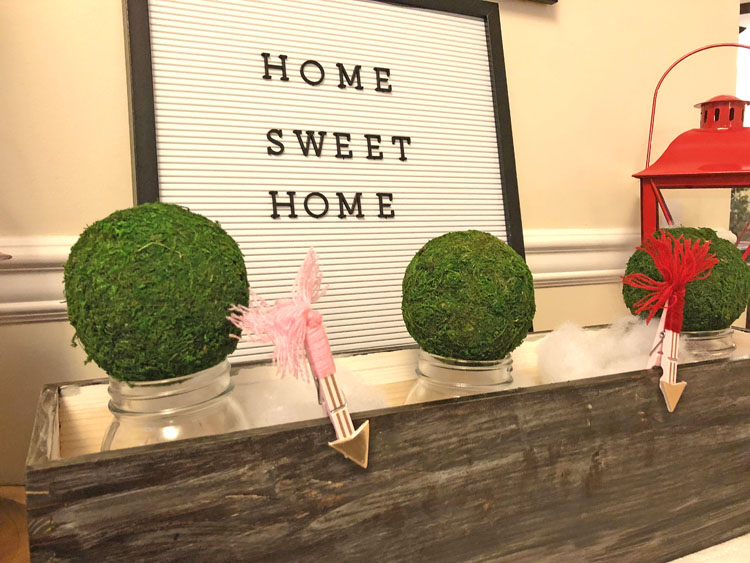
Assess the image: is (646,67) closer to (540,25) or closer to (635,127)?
(635,127)

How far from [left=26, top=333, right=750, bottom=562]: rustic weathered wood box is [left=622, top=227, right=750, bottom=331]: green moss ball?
0.12 meters

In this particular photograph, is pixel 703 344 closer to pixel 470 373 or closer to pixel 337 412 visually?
pixel 470 373

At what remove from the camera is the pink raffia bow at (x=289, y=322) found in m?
0.37

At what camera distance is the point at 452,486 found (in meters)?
0.42

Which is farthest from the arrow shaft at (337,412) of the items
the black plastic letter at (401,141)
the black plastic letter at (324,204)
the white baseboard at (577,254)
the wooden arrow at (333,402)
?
the white baseboard at (577,254)

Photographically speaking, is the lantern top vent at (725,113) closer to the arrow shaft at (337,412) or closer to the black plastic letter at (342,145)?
the black plastic letter at (342,145)

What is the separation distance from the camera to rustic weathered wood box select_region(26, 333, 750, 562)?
330mm

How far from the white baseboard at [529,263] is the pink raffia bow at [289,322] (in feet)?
1.45

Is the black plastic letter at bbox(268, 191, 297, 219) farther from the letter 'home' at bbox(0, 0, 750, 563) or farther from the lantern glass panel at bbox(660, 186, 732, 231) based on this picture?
the lantern glass panel at bbox(660, 186, 732, 231)

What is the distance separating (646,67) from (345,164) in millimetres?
729

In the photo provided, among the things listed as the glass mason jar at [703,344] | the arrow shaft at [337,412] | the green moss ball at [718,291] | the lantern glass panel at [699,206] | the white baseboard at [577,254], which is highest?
the lantern glass panel at [699,206]

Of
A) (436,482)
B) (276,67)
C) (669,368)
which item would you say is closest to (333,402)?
(436,482)

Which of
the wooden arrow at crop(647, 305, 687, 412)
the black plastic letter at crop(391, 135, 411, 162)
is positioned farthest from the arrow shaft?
the black plastic letter at crop(391, 135, 411, 162)

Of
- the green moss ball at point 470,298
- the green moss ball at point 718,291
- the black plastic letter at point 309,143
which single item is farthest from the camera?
the black plastic letter at point 309,143
